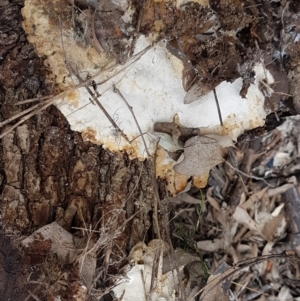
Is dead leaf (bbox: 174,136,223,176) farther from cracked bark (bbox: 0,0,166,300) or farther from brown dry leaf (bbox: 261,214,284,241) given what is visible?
brown dry leaf (bbox: 261,214,284,241)

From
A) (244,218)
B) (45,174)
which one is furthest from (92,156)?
(244,218)

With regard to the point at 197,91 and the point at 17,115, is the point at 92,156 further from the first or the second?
the point at 197,91

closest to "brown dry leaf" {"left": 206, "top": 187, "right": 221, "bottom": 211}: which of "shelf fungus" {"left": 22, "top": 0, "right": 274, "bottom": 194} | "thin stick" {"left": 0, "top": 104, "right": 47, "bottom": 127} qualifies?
"shelf fungus" {"left": 22, "top": 0, "right": 274, "bottom": 194}

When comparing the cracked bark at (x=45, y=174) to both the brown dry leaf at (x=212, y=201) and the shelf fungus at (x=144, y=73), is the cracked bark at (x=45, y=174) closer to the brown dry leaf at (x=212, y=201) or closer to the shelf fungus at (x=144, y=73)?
the shelf fungus at (x=144, y=73)

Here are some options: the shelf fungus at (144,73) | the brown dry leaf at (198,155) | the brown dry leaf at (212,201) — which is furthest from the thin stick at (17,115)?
the brown dry leaf at (212,201)

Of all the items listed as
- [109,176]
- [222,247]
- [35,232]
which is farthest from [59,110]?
[222,247]

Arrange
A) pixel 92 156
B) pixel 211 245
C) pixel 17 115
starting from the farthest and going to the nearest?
pixel 211 245, pixel 92 156, pixel 17 115

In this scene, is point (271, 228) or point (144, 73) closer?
point (144, 73)

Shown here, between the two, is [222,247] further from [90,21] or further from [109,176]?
[90,21]
